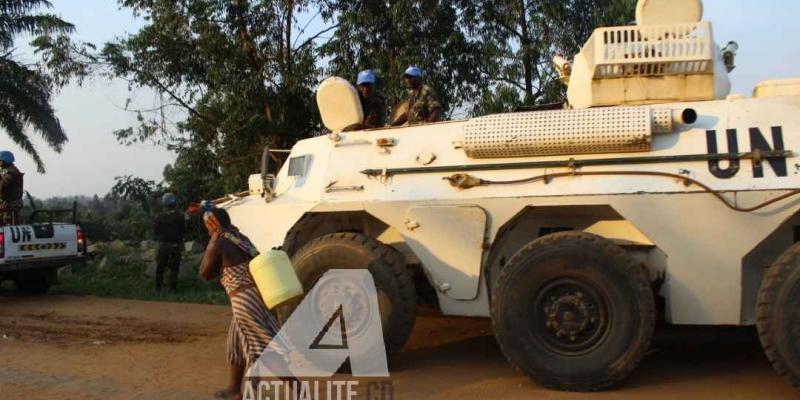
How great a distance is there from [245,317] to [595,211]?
8.52ft

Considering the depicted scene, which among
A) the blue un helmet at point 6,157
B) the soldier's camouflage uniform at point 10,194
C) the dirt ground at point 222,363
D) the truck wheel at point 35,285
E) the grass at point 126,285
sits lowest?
the dirt ground at point 222,363

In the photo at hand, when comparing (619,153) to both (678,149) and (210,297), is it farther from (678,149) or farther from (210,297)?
(210,297)

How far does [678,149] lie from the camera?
579cm

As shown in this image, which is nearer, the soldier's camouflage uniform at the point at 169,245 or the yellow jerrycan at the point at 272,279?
the yellow jerrycan at the point at 272,279

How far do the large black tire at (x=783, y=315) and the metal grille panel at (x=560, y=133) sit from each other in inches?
47.4

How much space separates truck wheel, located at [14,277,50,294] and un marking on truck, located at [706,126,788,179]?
9.23m

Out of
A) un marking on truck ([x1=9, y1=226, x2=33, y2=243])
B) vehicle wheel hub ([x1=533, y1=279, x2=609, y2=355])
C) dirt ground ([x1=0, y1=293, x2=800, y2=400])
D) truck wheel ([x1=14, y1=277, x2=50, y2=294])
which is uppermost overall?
un marking on truck ([x1=9, y1=226, x2=33, y2=243])

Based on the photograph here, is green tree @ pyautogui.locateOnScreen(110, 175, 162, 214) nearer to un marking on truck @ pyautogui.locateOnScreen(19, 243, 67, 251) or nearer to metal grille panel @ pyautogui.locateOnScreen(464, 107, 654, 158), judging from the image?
un marking on truck @ pyautogui.locateOnScreen(19, 243, 67, 251)

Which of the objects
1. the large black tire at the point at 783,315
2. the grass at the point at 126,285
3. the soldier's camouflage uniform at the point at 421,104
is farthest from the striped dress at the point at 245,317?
the grass at the point at 126,285

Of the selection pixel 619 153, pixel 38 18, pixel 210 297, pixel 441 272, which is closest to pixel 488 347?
pixel 441 272

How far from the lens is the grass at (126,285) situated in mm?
11016

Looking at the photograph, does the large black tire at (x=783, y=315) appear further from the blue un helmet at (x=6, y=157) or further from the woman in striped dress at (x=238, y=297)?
the blue un helmet at (x=6, y=157)

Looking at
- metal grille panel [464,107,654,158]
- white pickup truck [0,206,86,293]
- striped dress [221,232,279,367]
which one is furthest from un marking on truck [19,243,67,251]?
metal grille panel [464,107,654,158]

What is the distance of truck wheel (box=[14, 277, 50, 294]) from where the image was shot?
11.5 meters
